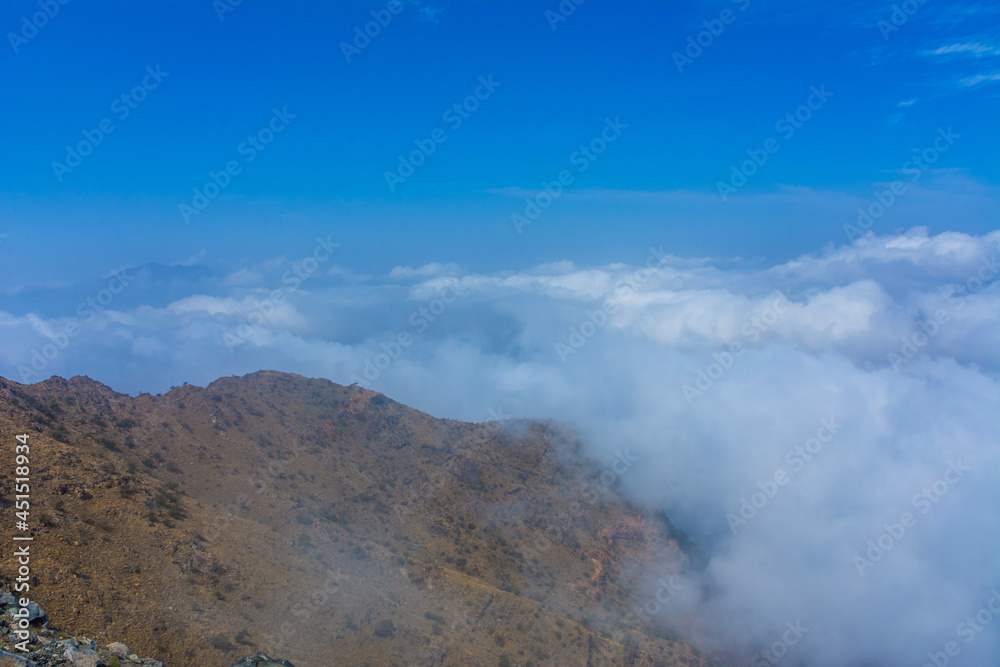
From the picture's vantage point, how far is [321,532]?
40.0m

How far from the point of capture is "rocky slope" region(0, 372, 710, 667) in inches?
953

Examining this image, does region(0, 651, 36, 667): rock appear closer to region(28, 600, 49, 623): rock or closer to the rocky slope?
region(28, 600, 49, 623): rock

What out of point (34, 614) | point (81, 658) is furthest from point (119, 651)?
point (81, 658)

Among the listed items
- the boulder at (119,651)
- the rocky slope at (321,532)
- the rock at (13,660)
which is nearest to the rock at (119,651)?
the boulder at (119,651)

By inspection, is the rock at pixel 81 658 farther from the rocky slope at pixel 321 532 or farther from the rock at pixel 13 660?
the rocky slope at pixel 321 532

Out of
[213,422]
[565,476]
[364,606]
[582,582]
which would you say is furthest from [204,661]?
[565,476]

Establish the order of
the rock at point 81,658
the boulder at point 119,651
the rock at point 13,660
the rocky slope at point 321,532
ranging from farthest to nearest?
the rocky slope at point 321,532, the boulder at point 119,651, the rock at point 81,658, the rock at point 13,660

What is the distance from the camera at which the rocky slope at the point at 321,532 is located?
24.2 metres

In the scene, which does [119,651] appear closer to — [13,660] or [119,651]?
[119,651]

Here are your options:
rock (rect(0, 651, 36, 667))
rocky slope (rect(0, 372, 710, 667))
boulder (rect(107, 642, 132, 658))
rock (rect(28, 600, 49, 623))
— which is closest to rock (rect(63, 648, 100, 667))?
rock (rect(0, 651, 36, 667))

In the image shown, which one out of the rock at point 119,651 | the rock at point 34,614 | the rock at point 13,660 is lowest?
the rock at point 119,651

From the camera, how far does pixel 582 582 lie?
5534 centimetres

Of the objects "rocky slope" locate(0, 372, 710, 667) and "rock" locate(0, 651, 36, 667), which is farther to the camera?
"rocky slope" locate(0, 372, 710, 667)

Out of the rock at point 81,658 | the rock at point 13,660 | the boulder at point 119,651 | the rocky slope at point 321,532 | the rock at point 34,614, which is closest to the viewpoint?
the rock at point 13,660
